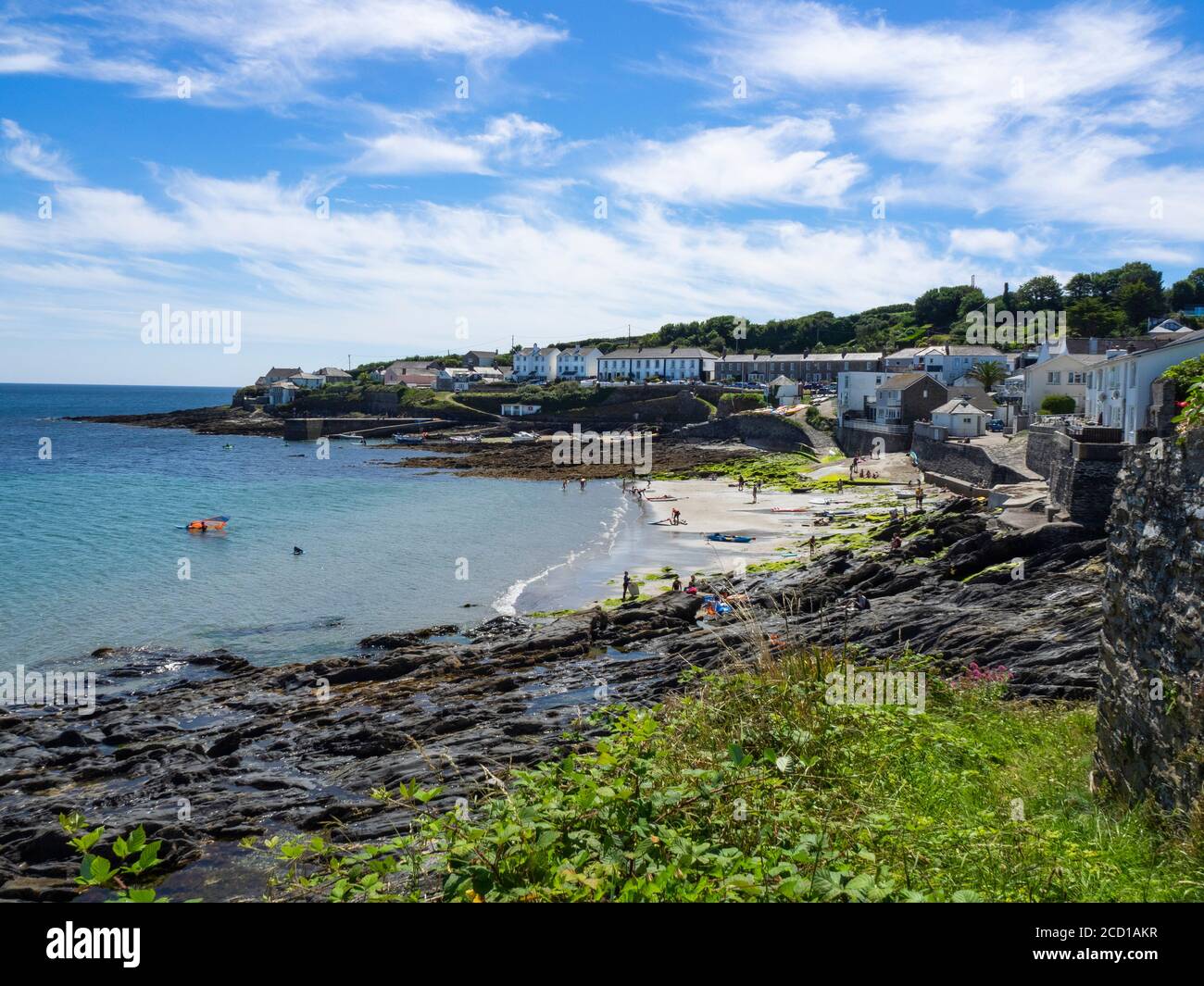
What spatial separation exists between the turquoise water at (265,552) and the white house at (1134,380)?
83.2 ft

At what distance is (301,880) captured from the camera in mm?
5367

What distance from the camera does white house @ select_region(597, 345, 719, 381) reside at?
5027 inches

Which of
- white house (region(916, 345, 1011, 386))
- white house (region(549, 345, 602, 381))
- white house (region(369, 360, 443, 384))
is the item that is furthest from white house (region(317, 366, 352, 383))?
white house (region(916, 345, 1011, 386))

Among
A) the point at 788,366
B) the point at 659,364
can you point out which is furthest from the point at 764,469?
the point at 659,364

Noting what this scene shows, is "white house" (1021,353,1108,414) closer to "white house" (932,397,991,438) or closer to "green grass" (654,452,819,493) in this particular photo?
"white house" (932,397,991,438)

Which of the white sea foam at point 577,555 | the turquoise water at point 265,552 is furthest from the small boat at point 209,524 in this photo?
the white sea foam at point 577,555

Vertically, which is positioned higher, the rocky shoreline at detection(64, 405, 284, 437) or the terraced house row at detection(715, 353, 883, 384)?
the terraced house row at detection(715, 353, 883, 384)

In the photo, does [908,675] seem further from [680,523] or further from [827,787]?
[680,523]

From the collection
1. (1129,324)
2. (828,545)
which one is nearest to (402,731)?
(828,545)

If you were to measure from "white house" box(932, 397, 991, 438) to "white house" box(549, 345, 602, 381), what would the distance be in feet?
286

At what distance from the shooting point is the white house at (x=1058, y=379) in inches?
2297

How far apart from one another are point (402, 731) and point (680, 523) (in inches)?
1187

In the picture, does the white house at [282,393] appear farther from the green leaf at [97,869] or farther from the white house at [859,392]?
the green leaf at [97,869]
